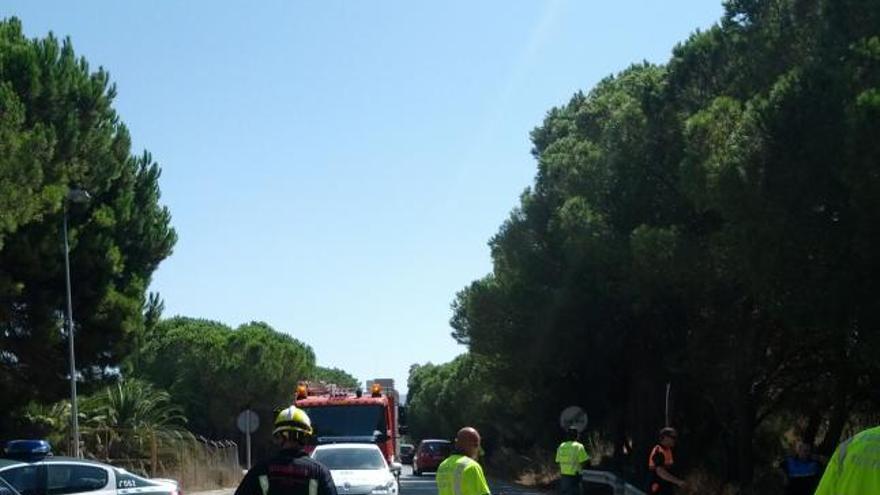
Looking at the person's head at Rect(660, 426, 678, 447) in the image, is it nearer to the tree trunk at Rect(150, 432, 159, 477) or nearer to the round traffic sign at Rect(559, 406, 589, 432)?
the round traffic sign at Rect(559, 406, 589, 432)

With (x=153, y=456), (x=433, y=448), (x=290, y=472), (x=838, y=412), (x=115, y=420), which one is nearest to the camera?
(x=290, y=472)

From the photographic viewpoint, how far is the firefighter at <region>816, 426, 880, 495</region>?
13.2 feet

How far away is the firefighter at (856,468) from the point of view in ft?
13.2

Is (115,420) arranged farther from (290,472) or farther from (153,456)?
(290,472)

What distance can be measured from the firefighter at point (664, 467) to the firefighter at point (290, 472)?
9.27 metres

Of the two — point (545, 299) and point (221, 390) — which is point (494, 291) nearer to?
point (545, 299)

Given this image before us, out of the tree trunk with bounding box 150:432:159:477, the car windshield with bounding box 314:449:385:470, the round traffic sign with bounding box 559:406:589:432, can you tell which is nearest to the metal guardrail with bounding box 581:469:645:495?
the round traffic sign with bounding box 559:406:589:432

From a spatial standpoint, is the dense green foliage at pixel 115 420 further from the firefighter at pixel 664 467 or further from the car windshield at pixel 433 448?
the firefighter at pixel 664 467

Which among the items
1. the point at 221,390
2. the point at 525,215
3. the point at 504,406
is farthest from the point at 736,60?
the point at 221,390

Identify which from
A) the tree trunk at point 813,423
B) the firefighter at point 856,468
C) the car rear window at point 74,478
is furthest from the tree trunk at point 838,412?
the firefighter at point 856,468

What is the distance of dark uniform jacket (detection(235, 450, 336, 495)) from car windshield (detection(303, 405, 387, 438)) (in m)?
20.0

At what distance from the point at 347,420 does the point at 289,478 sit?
808 inches

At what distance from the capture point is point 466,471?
9.65m

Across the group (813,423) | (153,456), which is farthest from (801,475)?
(153,456)
